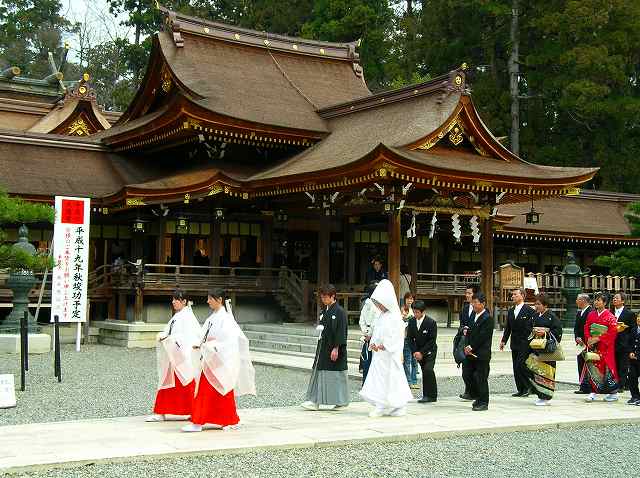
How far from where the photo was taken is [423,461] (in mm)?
8883

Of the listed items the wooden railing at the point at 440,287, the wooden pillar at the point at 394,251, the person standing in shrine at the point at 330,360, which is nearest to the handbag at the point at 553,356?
the person standing in shrine at the point at 330,360

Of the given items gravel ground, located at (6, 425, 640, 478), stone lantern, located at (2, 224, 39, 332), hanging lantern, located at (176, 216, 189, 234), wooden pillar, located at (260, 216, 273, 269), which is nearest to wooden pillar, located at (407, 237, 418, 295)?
wooden pillar, located at (260, 216, 273, 269)

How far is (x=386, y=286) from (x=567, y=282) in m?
16.0

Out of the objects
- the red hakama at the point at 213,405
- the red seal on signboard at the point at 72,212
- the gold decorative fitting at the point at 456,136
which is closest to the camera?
the red hakama at the point at 213,405

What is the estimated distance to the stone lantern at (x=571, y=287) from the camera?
84.6ft

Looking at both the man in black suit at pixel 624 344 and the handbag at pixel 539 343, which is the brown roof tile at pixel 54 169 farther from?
the man in black suit at pixel 624 344

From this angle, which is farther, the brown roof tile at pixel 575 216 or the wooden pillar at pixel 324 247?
the brown roof tile at pixel 575 216

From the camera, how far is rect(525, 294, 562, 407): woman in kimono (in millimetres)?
12648

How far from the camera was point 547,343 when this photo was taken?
41.4 feet

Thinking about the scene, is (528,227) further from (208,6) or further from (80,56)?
(80,56)

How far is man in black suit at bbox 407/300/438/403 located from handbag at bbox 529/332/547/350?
134cm

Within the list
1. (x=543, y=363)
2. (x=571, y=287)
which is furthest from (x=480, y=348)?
(x=571, y=287)

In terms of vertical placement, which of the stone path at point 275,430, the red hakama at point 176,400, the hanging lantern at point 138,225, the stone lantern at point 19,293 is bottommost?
the stone path at point 275,430

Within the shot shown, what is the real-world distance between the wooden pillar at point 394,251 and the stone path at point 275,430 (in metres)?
6.70
